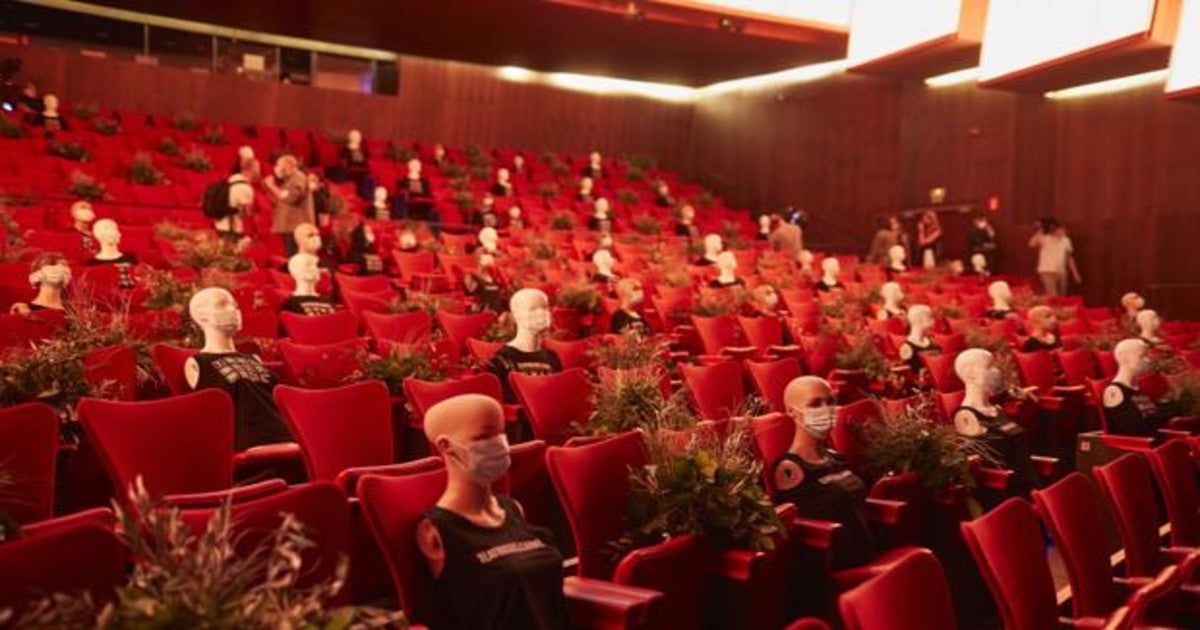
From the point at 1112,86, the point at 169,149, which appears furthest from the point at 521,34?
the point at 1112,86

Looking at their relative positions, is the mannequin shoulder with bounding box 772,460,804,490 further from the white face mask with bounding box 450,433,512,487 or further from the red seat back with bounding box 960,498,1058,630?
the white face mask with bounding box 450,433,512,487

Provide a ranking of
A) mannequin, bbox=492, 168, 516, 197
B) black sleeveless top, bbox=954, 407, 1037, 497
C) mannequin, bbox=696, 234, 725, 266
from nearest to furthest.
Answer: black sleeveless top, bbox=954, 407, 1037, 497 → mannequin, bbox=696, 234, 725, 266 → mannequin, bbox=492, 168, 516, 197

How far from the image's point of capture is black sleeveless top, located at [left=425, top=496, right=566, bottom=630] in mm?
2240

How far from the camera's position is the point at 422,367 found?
14.1 ft

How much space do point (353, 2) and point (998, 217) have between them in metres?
8.13

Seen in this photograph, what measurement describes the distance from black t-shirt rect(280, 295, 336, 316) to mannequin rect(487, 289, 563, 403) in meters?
1.24

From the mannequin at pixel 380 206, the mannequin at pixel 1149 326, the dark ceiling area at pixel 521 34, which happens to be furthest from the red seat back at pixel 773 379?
the dark ceiling area at pixel 521 34

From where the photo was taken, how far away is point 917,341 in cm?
686

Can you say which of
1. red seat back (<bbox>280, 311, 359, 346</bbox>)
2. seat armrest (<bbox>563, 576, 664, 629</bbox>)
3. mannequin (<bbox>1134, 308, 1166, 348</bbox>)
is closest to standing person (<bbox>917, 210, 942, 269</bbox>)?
mannequin (<bbox>1134, 308, 1166, 348</bbox>)

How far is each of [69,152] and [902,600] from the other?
34.0ft

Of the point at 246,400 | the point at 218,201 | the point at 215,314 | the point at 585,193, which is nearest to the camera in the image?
the point at 246,400

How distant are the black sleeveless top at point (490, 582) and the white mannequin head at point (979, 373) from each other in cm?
268

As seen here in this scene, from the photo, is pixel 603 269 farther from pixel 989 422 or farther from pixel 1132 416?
pixel 989 422

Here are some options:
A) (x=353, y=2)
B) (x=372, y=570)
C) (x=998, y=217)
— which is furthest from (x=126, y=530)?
(x=998, y=217)
